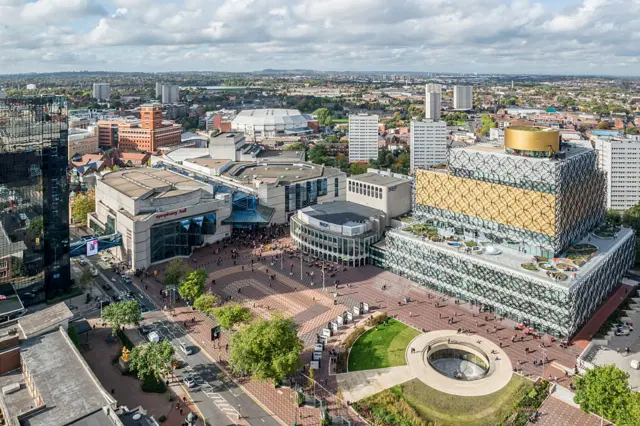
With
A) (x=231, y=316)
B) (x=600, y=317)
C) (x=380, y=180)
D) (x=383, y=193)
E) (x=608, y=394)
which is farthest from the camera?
(x=380, y=180)

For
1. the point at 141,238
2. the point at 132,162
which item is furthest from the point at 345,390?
the point at 132,162

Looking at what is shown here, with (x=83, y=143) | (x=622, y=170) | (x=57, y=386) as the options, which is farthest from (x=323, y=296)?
(x=83, y=143)

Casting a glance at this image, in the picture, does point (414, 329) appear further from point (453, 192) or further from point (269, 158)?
point (269, 158)

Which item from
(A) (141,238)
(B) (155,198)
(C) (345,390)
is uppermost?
(B) (155,198)

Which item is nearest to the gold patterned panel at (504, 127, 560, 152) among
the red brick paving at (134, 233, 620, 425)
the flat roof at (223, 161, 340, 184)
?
the red brick paving at (134, 233, 620, 425)

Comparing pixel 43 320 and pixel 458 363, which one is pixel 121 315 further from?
pixel 458 363

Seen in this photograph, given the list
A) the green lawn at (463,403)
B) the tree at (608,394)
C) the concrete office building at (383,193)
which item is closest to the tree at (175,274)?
the concrete office building at (383,193)
